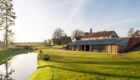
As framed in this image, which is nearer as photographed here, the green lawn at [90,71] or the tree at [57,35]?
the green lawn at [90,71]

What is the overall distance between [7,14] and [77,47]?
30.3 meters

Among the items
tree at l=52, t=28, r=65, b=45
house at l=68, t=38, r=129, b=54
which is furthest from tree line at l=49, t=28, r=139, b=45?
house at l=68, t=38, r=129, b=54

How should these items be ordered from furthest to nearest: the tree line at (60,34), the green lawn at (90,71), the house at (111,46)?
the tree line at (60,34)
the house at (111,46)
the green lawn at (90,71)

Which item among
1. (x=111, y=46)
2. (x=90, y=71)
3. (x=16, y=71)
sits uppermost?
(x=111, y=46)

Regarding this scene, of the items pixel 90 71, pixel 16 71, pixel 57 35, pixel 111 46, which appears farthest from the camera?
pixel 57 35

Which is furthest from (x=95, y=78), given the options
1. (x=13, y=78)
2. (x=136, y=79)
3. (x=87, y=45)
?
(x=87, y=45)

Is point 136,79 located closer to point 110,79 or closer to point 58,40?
point 110,79

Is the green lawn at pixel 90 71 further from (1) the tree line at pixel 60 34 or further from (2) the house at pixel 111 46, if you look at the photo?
(1) the tree line at pixel 60 34

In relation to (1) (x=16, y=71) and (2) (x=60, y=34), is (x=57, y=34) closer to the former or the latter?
(2) (x=60, y=34)

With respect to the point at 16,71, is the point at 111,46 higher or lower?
higher

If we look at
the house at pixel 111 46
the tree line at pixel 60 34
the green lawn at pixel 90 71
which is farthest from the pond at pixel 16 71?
the tree line at pixel 60 34

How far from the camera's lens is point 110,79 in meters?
9.69

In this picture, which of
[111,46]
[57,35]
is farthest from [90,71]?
[57,35]

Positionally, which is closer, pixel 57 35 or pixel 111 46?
pixel 111 46
